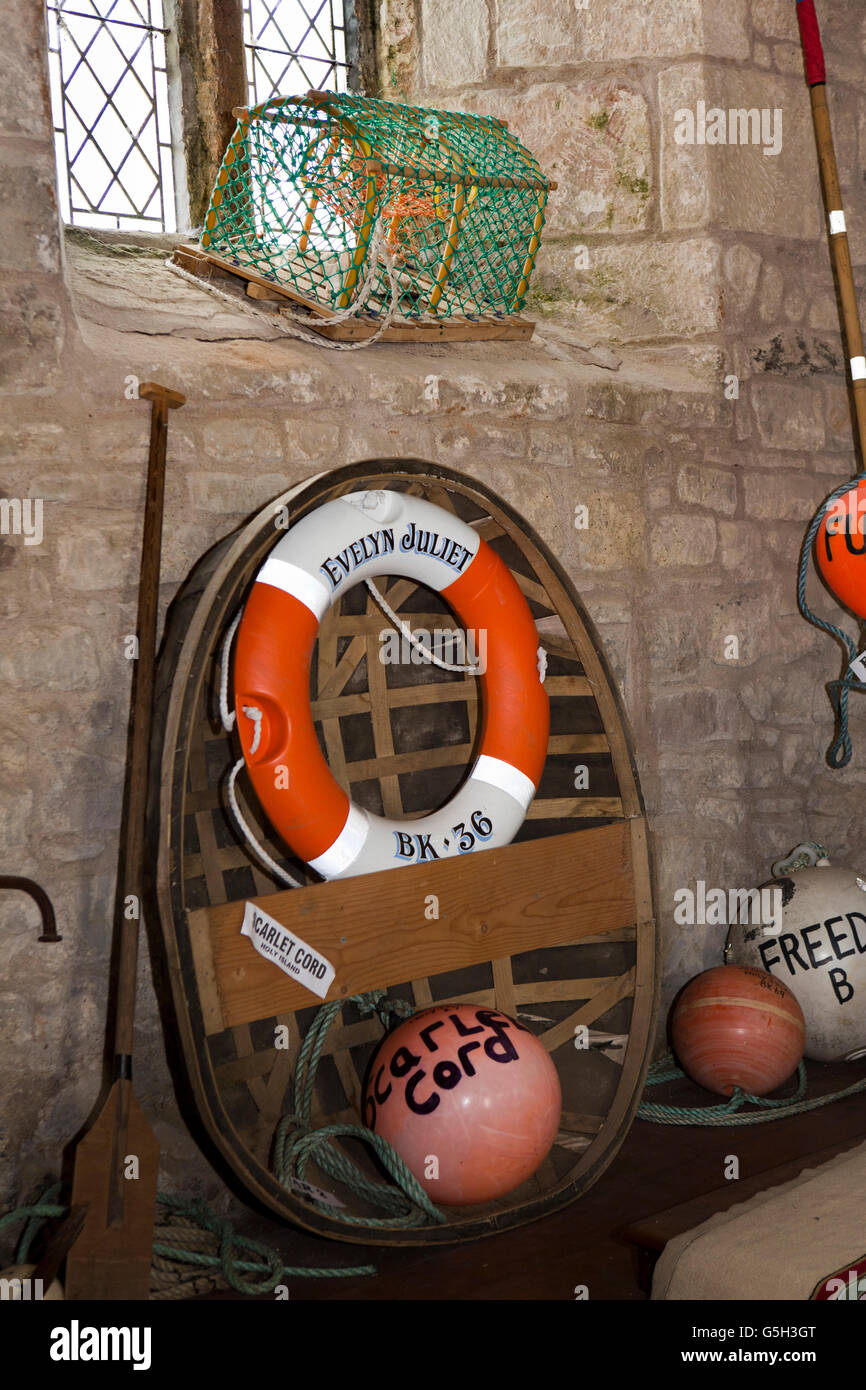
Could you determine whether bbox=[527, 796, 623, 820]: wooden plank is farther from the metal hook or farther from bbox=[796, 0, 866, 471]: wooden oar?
bbox=[796, 0, 866, 471]: wooden oar

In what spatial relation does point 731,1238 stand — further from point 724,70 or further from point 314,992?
point 724,70

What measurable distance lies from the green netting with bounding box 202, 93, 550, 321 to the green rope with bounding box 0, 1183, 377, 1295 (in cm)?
176

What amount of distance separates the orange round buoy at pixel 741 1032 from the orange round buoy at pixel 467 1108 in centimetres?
57

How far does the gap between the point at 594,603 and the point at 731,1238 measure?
1363 mm

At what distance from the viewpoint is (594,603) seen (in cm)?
280

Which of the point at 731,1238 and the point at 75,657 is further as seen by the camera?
the point at 75,657

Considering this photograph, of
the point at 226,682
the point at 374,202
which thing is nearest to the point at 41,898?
the point at 226,682

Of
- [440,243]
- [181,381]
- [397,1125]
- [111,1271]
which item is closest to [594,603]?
[440,243]

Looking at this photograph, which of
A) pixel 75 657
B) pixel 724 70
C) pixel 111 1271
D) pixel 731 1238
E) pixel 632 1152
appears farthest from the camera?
pixel 724 70

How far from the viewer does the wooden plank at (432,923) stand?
1.88m

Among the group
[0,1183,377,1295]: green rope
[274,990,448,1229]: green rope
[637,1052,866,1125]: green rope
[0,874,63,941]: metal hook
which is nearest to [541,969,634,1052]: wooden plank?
[637,1052,866,1125]: green rope

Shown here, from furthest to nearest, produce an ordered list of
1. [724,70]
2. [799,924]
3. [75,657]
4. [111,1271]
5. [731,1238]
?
[724,70], [799,924], [75,657], [731,1238], [111,1271]

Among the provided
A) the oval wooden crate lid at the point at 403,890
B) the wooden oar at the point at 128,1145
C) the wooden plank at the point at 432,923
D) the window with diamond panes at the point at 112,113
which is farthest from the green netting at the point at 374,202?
the wooden plank at the point at 432,923

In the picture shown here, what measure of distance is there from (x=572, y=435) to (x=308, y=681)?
977 millimetres
